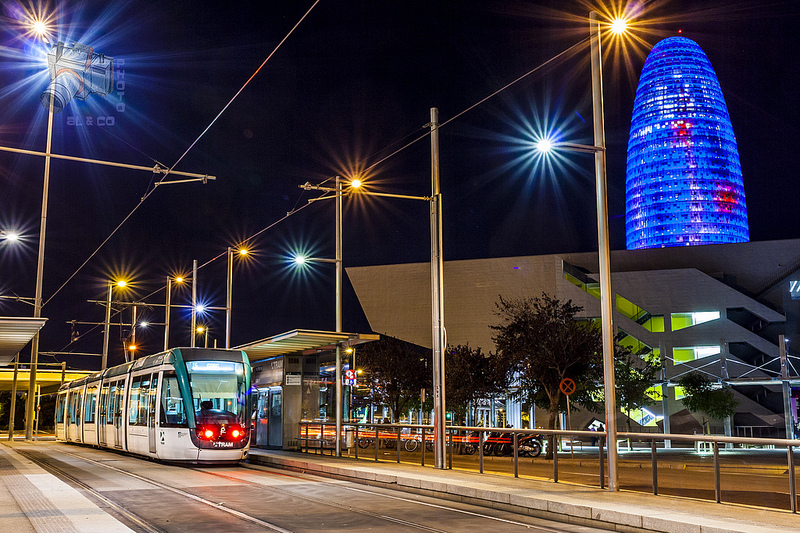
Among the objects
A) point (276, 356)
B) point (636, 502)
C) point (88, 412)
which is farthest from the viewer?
point (88, 412)

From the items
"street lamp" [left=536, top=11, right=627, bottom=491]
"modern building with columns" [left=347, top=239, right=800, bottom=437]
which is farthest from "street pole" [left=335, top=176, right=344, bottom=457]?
"modern building with columns" [left=347, top=239, right=800, bottom=437]

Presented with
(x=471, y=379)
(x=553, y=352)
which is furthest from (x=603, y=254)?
(x=471, y=379)

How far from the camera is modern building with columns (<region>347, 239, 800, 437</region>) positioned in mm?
55281

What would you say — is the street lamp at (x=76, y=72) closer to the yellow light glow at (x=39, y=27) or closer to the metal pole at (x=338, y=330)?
the yellow light glow at (x=39, y=27)

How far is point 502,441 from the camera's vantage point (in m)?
30.7

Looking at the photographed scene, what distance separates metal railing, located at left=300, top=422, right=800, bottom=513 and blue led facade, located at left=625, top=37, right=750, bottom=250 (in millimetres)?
104592

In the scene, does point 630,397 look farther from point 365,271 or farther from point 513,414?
point 365,271

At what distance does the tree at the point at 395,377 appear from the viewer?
49438mm

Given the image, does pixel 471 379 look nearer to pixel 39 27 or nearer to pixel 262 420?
pixel 262 420

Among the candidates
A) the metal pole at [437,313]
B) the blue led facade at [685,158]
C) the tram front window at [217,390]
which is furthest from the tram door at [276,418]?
the blue led facade at [685,158]

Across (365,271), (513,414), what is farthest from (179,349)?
(365,271)

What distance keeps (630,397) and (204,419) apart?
27.2 meters

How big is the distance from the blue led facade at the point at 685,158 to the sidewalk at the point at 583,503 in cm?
11974

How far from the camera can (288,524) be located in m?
9.83
